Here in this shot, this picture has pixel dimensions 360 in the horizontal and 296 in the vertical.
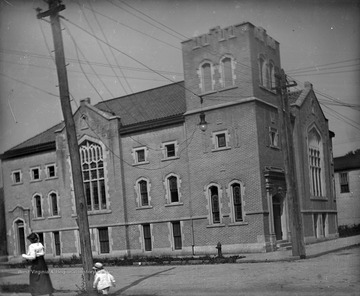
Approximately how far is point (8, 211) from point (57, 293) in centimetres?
2436

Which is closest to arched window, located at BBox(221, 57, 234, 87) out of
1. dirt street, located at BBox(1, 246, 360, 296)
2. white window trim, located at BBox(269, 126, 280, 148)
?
white window trim, located at BBox(269, 126, 280, 148)

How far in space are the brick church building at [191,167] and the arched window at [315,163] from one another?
0.31 feet

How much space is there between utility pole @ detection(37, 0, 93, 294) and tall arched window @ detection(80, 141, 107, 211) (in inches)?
777

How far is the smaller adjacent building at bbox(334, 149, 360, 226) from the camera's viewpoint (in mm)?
46000

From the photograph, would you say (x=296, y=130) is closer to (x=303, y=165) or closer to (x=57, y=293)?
(x=303, y=165)

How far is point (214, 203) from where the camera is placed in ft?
95.1

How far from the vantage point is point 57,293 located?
1486 centimetres

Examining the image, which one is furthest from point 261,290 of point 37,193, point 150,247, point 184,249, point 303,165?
point 37,193

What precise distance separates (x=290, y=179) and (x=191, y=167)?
8.76 metres

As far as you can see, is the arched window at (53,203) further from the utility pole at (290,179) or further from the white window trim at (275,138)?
the utility pole at (290,179)

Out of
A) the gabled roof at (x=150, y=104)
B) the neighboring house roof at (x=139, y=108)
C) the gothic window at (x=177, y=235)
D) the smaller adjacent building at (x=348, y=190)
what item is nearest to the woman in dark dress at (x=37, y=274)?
the gothic window at (x=177, y=235)

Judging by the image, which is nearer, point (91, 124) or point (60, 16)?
point (60, 16)

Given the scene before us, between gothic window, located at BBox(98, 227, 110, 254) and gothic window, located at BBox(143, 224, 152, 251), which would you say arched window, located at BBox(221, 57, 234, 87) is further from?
gothic window, located at BBox(98, 227, 110, 254)

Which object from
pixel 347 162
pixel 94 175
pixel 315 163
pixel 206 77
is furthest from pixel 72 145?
pixel 347 162
